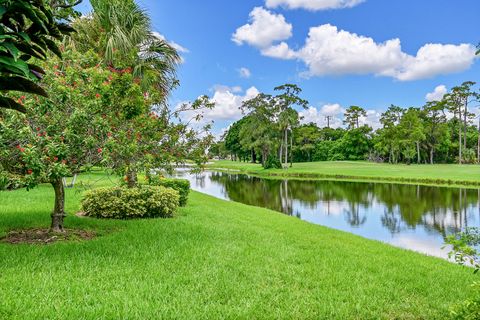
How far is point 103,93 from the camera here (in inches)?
302

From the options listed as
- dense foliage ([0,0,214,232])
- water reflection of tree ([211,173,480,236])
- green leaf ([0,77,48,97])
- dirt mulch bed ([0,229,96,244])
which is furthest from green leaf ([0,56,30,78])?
water reflection of tree ([211,173,480,236])

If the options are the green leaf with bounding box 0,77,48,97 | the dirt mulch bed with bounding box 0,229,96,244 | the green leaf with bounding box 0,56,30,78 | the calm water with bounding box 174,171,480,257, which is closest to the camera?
the green leaf with bounding box 0,56,30,78

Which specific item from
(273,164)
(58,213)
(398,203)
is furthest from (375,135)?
(58,213)

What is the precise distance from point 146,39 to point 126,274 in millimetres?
11112

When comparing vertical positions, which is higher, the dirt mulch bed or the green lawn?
the dirt mulch bed

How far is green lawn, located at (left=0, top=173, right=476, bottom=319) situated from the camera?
4680 mm

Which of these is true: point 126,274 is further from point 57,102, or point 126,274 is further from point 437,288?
point 437,288

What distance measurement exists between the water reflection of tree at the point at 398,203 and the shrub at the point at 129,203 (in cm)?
991

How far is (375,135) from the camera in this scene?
8138 cm

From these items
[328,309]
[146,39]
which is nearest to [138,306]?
[328,309]

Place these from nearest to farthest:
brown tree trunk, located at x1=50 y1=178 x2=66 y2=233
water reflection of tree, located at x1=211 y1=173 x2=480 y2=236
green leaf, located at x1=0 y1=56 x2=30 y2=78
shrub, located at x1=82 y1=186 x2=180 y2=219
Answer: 1. green leaf, located at x1=0 y1=56 x2=30 y2=78
2. brown tree trunk, located at x1=50 y1=178 x2=66 y2=233
3. shrub, located at x1=82 y1=186 x2=180 y2=219
4. water reflection of tree, located at x1=211 y1=173 x2=480 y2=236

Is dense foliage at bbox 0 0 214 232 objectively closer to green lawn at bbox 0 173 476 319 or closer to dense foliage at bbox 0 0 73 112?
green lawn at bbox 0 173 476 319

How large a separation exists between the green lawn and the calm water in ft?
21.2

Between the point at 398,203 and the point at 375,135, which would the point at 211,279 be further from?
the point at 375,135
